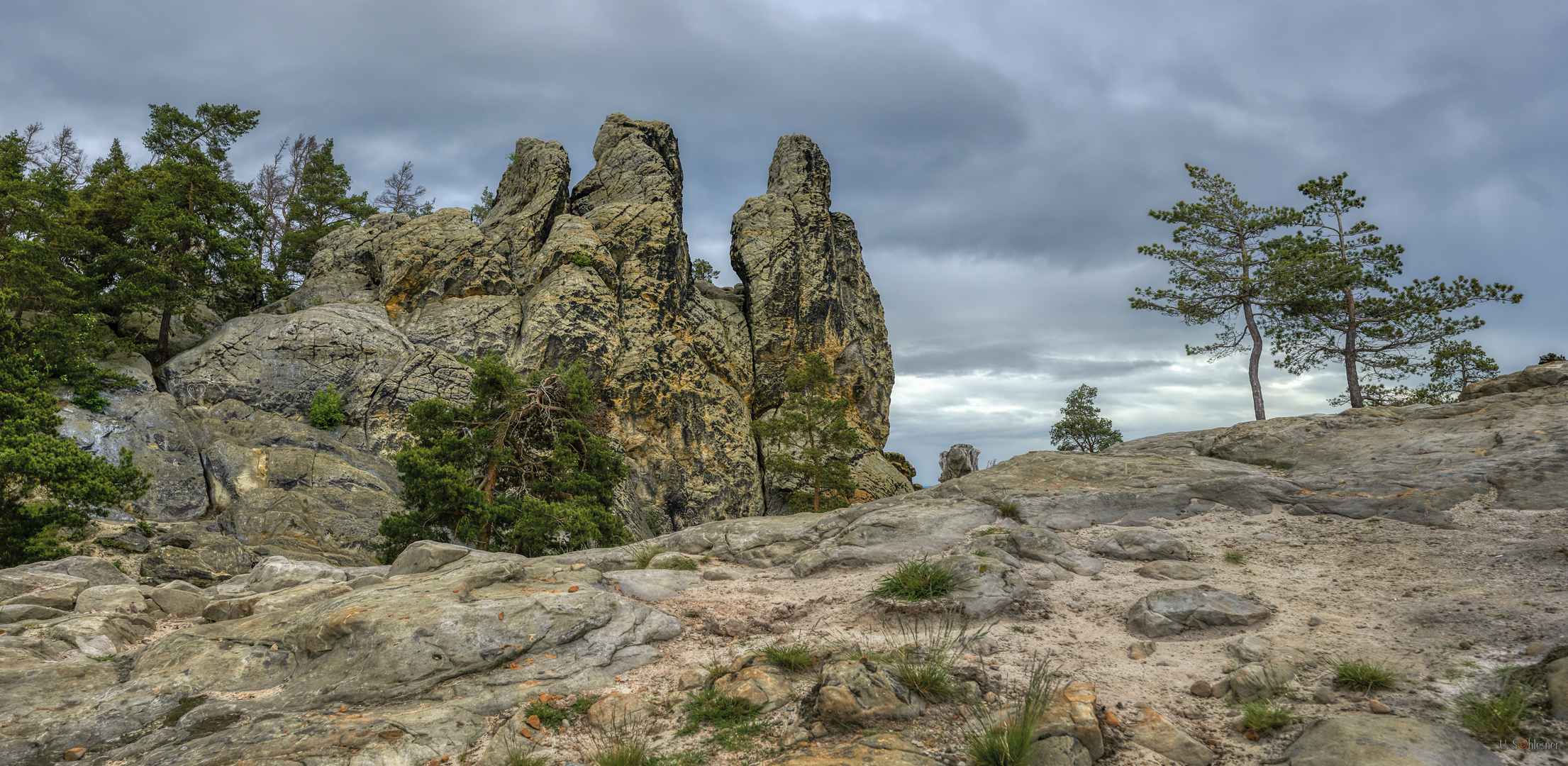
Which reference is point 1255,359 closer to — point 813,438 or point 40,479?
point 813,438

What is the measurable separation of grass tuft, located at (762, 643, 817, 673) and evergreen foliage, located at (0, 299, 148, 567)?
57.8ft

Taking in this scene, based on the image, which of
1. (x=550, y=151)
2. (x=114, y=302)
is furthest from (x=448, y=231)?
(x=114, y=302)

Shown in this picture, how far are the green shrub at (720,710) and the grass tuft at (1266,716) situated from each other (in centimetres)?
359

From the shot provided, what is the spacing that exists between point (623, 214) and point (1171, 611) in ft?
113

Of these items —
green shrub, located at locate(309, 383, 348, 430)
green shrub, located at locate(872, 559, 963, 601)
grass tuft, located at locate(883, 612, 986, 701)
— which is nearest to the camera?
grass tuft, located at locate(883, 612, 986, 701)

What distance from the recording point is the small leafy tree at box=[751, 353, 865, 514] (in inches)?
1125

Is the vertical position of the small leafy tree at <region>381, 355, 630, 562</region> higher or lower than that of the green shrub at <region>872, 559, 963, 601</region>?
higher

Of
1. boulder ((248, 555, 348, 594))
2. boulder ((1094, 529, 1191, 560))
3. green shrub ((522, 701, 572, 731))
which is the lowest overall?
green shrub ((522, 701, 572, 731))

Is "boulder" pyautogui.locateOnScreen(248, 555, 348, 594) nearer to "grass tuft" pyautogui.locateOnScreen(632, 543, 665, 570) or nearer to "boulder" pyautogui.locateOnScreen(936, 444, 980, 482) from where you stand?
"grass tuft" pyautogui.locateOnScreen(632, 543, 665, 570)

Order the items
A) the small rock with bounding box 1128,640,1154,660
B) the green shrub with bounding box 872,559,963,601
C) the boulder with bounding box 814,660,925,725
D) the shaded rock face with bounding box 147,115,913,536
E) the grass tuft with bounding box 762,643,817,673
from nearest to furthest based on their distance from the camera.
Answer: the boulder with bounding box 814,660,925,725 → the grass tuft with bounding box 762,643,817,673 → the small rock with bounding box 1128,640,1154,660 → the green shrub with bounding box 872,559,963,601 → the shaded rock face with bounding box 147,115,913,536

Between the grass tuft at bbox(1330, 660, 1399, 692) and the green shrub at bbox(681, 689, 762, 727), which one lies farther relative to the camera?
the green shrub at bbox(681, 689, 762, 727)

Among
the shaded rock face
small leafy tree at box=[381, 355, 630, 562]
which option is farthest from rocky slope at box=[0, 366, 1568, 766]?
the shaded rock face

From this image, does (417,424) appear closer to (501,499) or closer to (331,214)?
(501,499)

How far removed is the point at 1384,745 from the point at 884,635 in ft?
12.6
